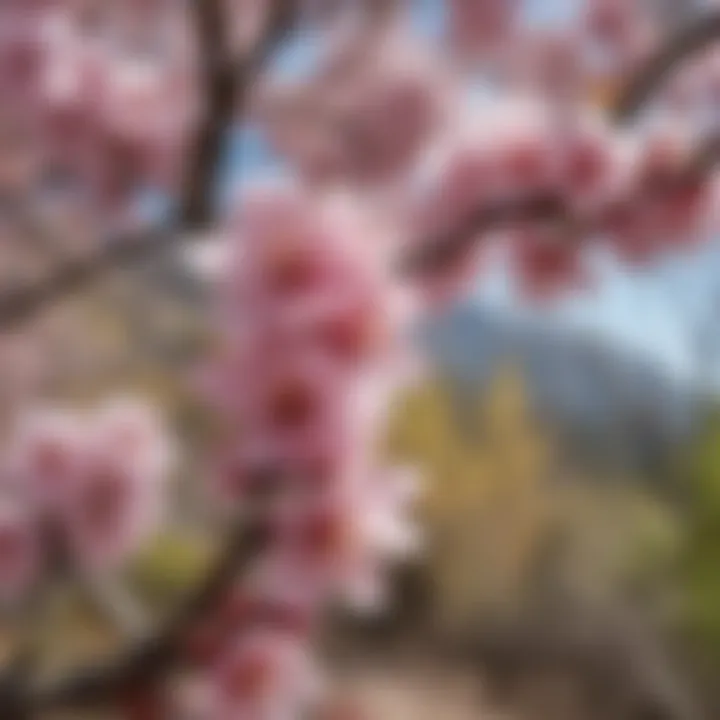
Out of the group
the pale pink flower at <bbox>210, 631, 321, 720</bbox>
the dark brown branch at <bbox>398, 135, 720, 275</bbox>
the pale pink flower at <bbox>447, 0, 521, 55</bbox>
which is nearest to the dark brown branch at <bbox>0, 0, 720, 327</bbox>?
the dark brown branch at <bbox>398, 135, 720, 275</bbox>

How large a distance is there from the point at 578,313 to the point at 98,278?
0.96 ft

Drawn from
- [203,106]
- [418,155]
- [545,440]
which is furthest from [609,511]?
[203,106]

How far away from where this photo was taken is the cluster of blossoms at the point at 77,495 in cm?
69

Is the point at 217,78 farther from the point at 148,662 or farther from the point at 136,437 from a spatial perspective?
the point at 148,662

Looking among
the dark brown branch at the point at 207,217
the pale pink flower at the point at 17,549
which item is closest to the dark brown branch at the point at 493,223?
the dark brown branch at the point at 207,217

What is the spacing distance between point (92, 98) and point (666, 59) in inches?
14.6

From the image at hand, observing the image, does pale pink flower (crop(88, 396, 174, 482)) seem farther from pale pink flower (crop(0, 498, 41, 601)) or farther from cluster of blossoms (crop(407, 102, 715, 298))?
cluster of blossoms (crop(407, 102, 715, 298))

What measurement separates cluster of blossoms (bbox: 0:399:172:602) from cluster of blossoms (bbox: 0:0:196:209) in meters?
0.15

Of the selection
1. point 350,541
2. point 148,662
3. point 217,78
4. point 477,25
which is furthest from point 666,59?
point 148,662

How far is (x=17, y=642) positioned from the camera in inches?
28.1

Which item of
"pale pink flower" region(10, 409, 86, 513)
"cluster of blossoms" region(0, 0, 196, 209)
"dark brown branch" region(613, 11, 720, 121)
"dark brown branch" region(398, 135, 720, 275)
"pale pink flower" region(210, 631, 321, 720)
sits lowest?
"pale pink flower" region(210, 631, 321, 720)

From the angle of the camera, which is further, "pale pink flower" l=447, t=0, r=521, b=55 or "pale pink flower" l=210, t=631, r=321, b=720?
"pale pink flower" l=447, t=0, r=521, b=55

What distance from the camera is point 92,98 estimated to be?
78 centimetres

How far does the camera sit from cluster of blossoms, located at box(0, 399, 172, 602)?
0.69 metres
